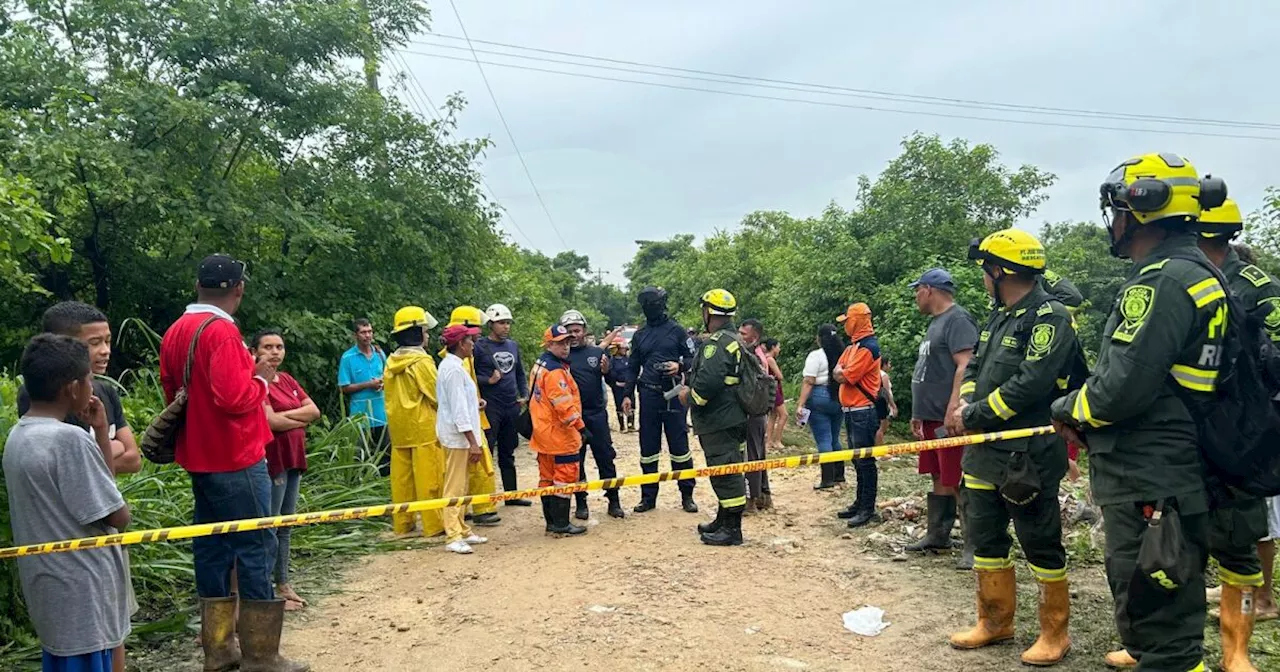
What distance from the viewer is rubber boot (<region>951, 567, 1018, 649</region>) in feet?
12.9

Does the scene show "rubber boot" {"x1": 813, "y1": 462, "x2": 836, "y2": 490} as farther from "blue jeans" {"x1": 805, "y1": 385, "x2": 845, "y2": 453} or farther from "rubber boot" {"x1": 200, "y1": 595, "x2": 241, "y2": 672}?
"rubber boot" {"x1": 200, "y1": 595, "x2": 241, "y2": 672}

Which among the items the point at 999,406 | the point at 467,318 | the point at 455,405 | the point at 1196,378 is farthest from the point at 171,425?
the point at 1196,378

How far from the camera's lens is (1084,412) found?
2.97 meters

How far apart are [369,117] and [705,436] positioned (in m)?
7.02

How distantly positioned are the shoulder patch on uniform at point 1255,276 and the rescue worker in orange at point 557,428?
4592mm

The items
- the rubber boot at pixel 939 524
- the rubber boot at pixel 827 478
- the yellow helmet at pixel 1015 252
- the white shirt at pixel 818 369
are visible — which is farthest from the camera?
the white shirt at pixel 818 369

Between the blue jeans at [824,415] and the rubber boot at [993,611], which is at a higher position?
the blue jeans at [824,415]

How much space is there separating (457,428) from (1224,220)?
5.07 meters

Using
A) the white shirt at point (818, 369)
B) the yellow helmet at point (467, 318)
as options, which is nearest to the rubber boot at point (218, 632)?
the yellow helmet at point (467, 318)

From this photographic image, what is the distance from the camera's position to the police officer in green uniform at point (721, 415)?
243 inches

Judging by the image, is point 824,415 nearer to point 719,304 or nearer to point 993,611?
point 719,304

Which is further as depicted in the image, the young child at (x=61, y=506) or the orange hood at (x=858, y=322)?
the orange hood at (x=858, y=322)

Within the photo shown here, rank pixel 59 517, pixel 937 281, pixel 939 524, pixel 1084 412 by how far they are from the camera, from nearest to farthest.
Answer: pixel 59 517 → pixel 1084 412 → pixel 937 281 → pixel 939 524

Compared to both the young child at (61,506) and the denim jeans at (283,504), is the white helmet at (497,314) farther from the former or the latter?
the young child at (61,506)
